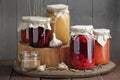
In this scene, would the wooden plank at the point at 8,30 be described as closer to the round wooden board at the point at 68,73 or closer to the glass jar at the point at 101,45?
the round wooden board at the point at 68,73

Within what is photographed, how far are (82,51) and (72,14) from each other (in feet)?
1.24

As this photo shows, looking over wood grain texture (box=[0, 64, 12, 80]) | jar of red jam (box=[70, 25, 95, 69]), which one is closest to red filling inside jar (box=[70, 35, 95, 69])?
jar of red jam (box=[70, 25, 95, 69])

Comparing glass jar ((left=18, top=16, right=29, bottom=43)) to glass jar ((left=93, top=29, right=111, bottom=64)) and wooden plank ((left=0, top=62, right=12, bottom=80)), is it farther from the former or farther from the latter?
glass jar ((left=93, top=29, right=111, bottom=64))

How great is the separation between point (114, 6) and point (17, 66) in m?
0.56

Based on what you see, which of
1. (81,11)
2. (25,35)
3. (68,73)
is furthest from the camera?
(81,11)

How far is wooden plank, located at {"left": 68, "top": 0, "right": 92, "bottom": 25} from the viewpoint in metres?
1.53

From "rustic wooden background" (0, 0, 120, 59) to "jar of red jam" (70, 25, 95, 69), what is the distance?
0.34 metres

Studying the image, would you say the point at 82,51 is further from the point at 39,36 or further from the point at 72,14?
the point at 72,14

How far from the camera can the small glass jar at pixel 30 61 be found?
3.97 ft

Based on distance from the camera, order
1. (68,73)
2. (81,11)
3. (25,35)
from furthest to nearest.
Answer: (81,11), (25,35), (68,73)

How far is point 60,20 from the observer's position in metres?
1.27

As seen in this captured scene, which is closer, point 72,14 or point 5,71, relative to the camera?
point 5,71

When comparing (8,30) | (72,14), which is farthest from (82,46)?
(8,30)

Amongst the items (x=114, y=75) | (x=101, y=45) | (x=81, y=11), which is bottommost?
(x=114, y=75)
